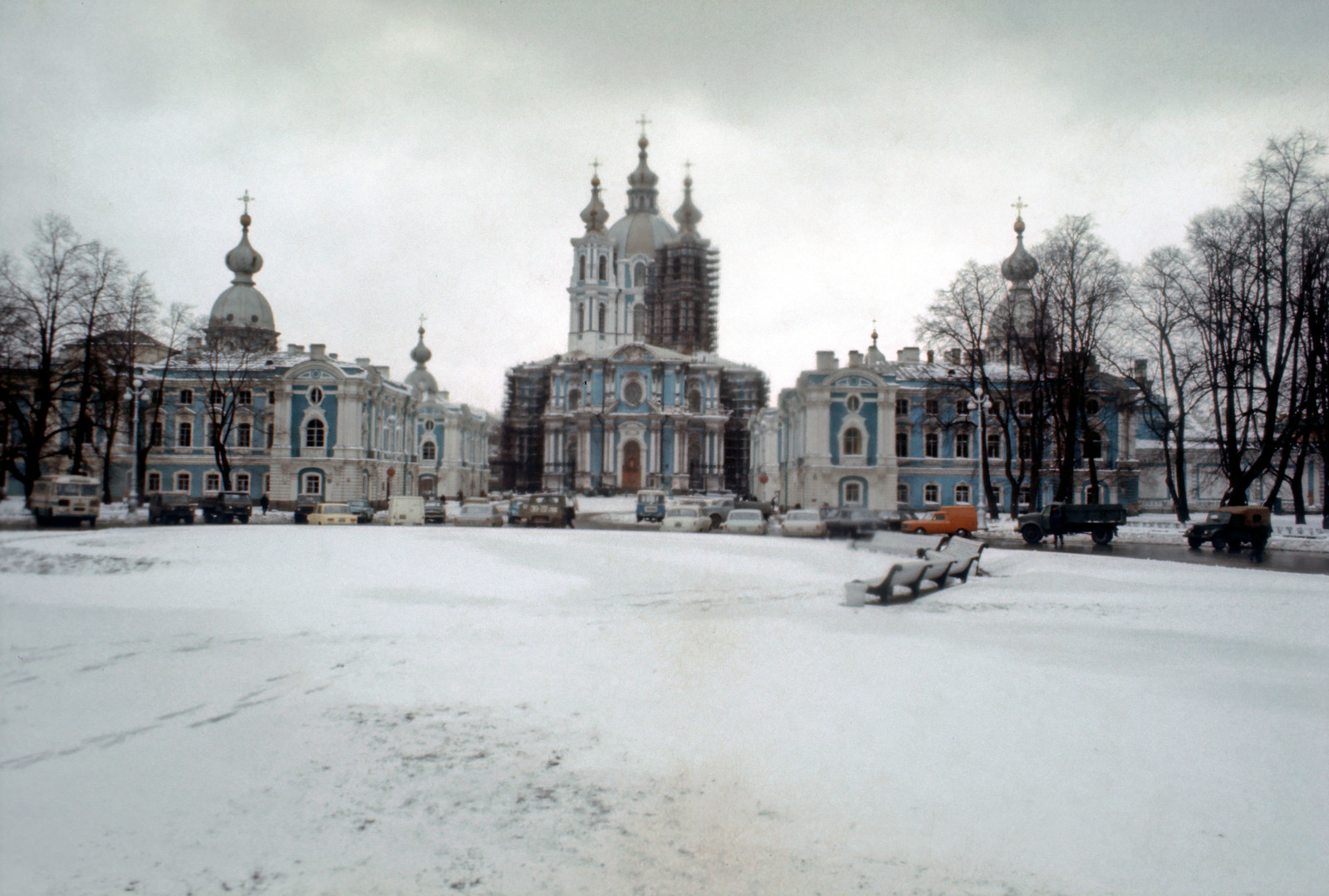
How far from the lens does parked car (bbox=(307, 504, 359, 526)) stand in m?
Answer: 25.2

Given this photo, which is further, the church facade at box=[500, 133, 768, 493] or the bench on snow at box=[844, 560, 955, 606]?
the church facade at box=[500, 133, 768, 493]

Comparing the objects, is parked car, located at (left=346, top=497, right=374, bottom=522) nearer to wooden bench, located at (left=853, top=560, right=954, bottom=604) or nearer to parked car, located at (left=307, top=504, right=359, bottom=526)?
parked car, located at (left=307, top=504, right=359, bottom=526)

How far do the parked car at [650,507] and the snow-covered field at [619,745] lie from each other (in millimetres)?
23263

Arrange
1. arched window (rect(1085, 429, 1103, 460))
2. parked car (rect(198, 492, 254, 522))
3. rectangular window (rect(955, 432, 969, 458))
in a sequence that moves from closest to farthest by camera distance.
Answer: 1. rectangular window (rect(955, 432, 969, 458))
2. arched window (rect(1085, 429, 1103, 460))
3. parked car (rect(198, 492, 254, 522))

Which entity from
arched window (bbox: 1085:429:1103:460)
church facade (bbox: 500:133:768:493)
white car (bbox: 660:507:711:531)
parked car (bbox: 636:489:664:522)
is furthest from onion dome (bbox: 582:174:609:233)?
arched window (bbox: 1085:429:1103:460)

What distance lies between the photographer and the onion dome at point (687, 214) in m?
78.4

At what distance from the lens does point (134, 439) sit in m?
8.11

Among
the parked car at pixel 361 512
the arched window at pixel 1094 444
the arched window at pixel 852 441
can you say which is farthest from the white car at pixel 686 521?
the arched window at pixel 852 441

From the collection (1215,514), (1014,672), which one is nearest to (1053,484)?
(1215,514)

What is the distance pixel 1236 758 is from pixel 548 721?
12.8ft

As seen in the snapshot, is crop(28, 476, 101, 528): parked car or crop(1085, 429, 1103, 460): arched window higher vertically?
crop(1085, 429, 1103, 460): arched window

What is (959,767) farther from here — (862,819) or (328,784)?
(328,784)

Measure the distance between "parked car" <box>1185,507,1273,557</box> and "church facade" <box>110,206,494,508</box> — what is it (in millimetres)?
21105

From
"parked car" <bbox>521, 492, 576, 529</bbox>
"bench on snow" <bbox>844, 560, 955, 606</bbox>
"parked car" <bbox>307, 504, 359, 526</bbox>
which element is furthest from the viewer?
"parked car" <bbox>521, 492, 576, 529</bbox>
